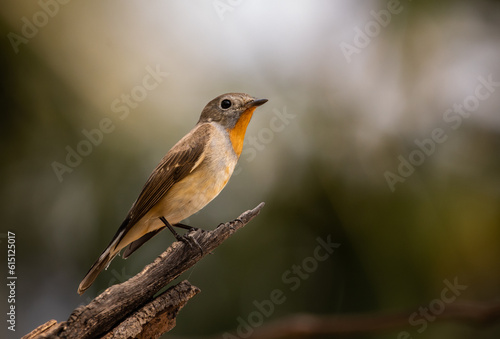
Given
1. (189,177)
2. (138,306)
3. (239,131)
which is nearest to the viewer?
(138,306)

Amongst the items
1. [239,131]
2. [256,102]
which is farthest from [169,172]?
[256,102]

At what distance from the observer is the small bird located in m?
3.62

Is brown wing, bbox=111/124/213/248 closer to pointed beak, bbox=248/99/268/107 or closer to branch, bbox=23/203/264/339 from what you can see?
pointed beak, bbox=248/99/268/107

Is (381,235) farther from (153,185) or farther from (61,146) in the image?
(61,146)

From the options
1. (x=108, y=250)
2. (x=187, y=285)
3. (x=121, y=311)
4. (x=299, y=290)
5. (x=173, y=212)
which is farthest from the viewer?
(x=299, y=290)

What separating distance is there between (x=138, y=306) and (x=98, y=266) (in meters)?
0.54

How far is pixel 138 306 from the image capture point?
2.95 metres

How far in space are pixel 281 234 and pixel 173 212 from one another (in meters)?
1.31

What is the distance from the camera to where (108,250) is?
338cm

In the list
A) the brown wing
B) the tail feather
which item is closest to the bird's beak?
the brown wing

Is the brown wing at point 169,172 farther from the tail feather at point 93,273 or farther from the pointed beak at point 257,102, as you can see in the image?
the pointed beak at point 257,102

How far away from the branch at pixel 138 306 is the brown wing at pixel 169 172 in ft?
1.67

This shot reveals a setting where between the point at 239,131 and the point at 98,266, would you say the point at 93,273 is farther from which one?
the point at 239,131

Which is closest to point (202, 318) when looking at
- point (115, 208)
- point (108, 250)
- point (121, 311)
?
point (115, 208)
